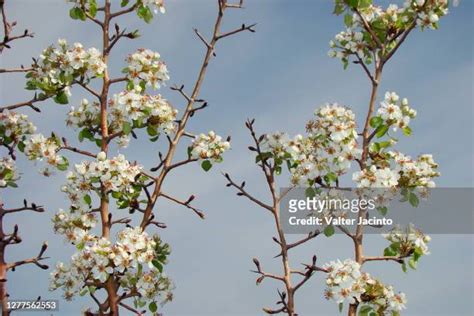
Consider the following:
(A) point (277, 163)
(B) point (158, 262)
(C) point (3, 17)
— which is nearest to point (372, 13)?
(A) point (277, 163)

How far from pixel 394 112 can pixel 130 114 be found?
1840 mm

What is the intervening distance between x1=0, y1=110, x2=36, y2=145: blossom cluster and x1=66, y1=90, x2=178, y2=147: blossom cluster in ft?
1.38

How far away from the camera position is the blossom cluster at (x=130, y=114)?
5.46 meters

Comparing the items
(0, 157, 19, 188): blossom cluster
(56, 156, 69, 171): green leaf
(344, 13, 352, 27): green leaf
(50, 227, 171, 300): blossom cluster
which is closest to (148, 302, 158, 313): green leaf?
(50, 227, 171, 300): blossom cluster

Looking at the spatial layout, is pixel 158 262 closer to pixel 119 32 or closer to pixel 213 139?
pixel 213 139

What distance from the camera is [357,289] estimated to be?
194 inches

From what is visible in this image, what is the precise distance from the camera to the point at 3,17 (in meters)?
5.91

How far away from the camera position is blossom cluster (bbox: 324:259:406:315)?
4910mm

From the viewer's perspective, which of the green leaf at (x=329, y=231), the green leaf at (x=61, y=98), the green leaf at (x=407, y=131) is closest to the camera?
the green leaf at (x=329, y=231)

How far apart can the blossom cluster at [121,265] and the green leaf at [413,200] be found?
1.70 metres

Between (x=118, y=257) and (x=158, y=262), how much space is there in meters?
0.47

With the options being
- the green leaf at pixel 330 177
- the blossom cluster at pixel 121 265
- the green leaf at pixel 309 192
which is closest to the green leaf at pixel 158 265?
the blossom cluster at pixel 121 265

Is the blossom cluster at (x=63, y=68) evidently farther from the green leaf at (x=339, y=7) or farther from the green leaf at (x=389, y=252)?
the green leaf at (x=389, y=252)

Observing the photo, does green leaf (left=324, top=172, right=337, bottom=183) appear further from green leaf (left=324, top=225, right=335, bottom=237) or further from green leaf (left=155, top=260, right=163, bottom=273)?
green leaf (left=155, top=260, right=163, bottom=273)
